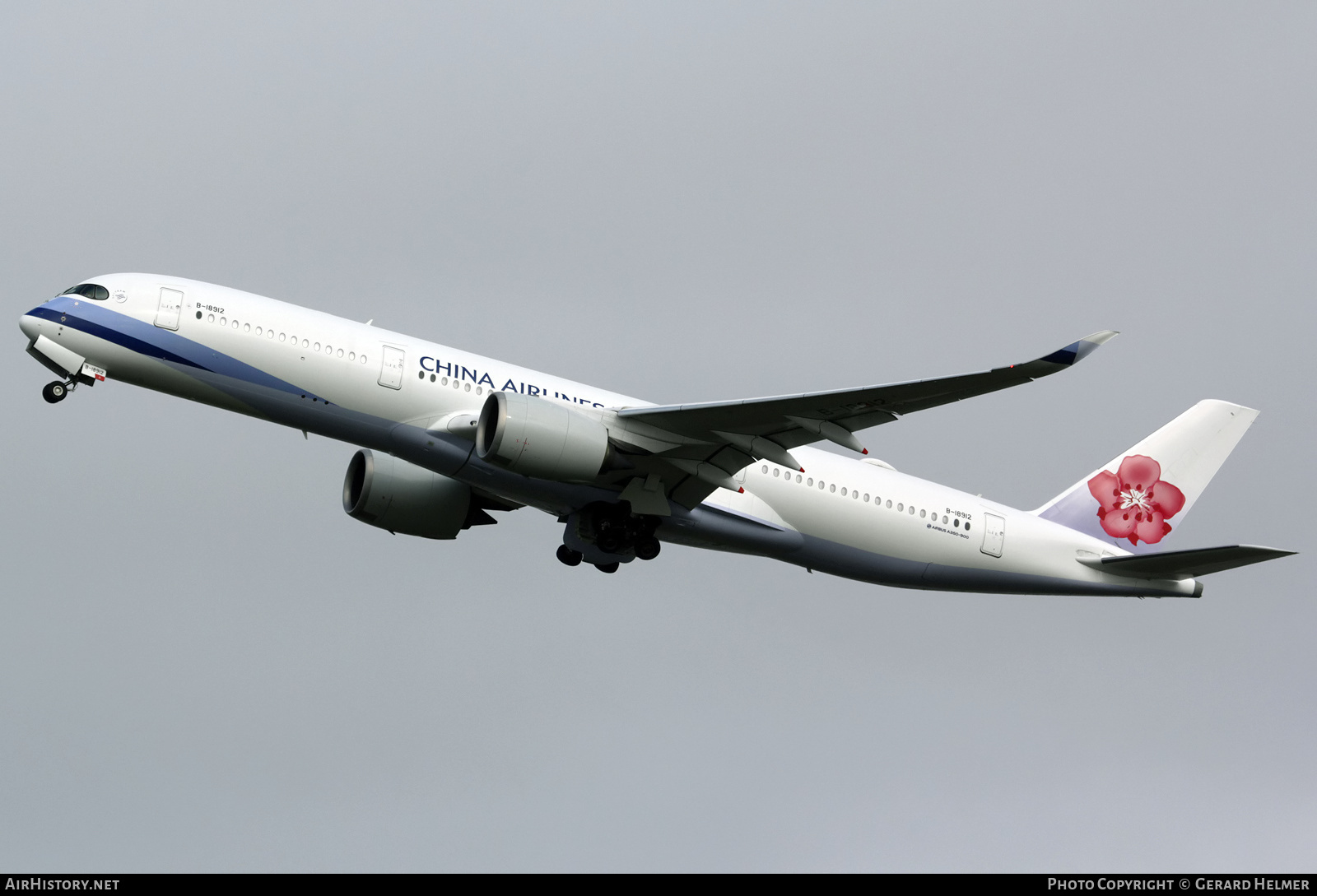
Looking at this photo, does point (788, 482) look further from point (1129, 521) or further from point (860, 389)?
point (1129, 521)

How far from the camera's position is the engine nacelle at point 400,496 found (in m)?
34.4

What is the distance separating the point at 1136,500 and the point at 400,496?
62.5ft

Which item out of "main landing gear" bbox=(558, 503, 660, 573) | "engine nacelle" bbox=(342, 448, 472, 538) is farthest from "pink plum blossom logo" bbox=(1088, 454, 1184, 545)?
"engine nacelle" bbox=(342, 448, 472, 538)

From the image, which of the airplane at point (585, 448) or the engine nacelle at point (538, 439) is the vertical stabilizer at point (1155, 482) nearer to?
the airplane at point (585, 448)

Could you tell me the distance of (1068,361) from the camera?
22828 millimetres

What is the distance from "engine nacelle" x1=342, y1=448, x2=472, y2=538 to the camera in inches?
1353

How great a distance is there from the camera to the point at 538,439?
2812 centimetres

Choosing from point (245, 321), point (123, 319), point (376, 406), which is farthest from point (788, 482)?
point (123, 319)

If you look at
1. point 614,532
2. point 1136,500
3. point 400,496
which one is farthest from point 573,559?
point 1136,500

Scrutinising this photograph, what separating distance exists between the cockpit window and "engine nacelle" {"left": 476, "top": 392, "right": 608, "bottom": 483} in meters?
8.14

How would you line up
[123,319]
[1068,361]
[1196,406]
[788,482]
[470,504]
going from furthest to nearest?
[1196,406] → [470,504] → [788,482] → [123,319] → [1068,361]

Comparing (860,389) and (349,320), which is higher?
(349,320)
